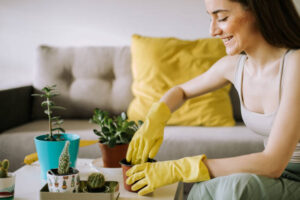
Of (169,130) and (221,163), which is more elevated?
(221,163)

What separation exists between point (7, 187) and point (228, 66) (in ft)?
2.76

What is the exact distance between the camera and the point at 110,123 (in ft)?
3.90

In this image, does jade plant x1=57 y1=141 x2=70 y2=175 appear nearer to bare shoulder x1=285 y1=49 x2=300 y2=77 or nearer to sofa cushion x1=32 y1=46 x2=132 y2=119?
bare shoulder x1=285 y1=49 x2=300 y2=77

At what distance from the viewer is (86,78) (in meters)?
2.34

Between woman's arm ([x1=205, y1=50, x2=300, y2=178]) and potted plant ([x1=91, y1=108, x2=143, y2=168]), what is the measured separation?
29cm

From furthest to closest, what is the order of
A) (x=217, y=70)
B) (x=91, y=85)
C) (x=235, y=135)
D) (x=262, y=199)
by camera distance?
1. (x=91, y=85)
2. (x=235, y=135)
3. (x=217, y=70)
4. (x=262, y=199)

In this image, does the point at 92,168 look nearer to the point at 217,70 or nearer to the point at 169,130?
the point at 217,70

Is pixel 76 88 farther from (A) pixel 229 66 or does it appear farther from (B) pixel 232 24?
(B) pixel 232 24

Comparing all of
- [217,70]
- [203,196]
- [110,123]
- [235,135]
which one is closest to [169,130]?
[235,135]

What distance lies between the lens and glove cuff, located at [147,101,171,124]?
51.1 inches

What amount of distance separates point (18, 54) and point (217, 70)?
1798 mm

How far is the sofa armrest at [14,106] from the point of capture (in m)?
2.04

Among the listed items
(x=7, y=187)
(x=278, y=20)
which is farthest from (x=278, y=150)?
(x=7, y=187)

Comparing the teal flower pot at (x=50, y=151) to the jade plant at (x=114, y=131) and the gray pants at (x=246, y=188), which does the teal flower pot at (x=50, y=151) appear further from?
the gray pants at (x=246, y=188)
